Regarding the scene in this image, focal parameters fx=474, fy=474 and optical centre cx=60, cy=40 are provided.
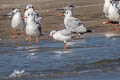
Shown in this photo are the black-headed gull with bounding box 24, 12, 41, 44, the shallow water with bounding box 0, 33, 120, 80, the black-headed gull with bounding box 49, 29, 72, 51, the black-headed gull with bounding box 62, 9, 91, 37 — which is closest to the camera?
the shallow water with bounding box 0, 33, 120, 80

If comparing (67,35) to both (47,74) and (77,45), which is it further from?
(47,74)

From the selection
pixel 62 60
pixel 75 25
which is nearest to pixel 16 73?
pixel 62 60

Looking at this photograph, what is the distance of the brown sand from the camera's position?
17720 millimetres

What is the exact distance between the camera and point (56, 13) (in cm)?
2233

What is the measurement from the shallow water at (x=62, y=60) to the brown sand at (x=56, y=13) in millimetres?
2514

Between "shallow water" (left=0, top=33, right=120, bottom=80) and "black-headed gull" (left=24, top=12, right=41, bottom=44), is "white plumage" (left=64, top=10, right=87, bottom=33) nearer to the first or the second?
"shallow water" (left=0, top=33, right=120, bottom=80)

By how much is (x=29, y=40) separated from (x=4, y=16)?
7099 mm

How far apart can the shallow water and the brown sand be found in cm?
251

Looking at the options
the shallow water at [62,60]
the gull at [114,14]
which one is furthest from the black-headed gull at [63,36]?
the gull at [114,14]

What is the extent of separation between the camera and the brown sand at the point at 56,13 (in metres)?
17.7

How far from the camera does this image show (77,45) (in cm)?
1391

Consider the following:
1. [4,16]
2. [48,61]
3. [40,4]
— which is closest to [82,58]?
[48,61]

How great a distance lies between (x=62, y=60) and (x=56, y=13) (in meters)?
10.9

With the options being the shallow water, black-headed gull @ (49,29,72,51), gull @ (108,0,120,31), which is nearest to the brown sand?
gull @ (108,0,120,31)
